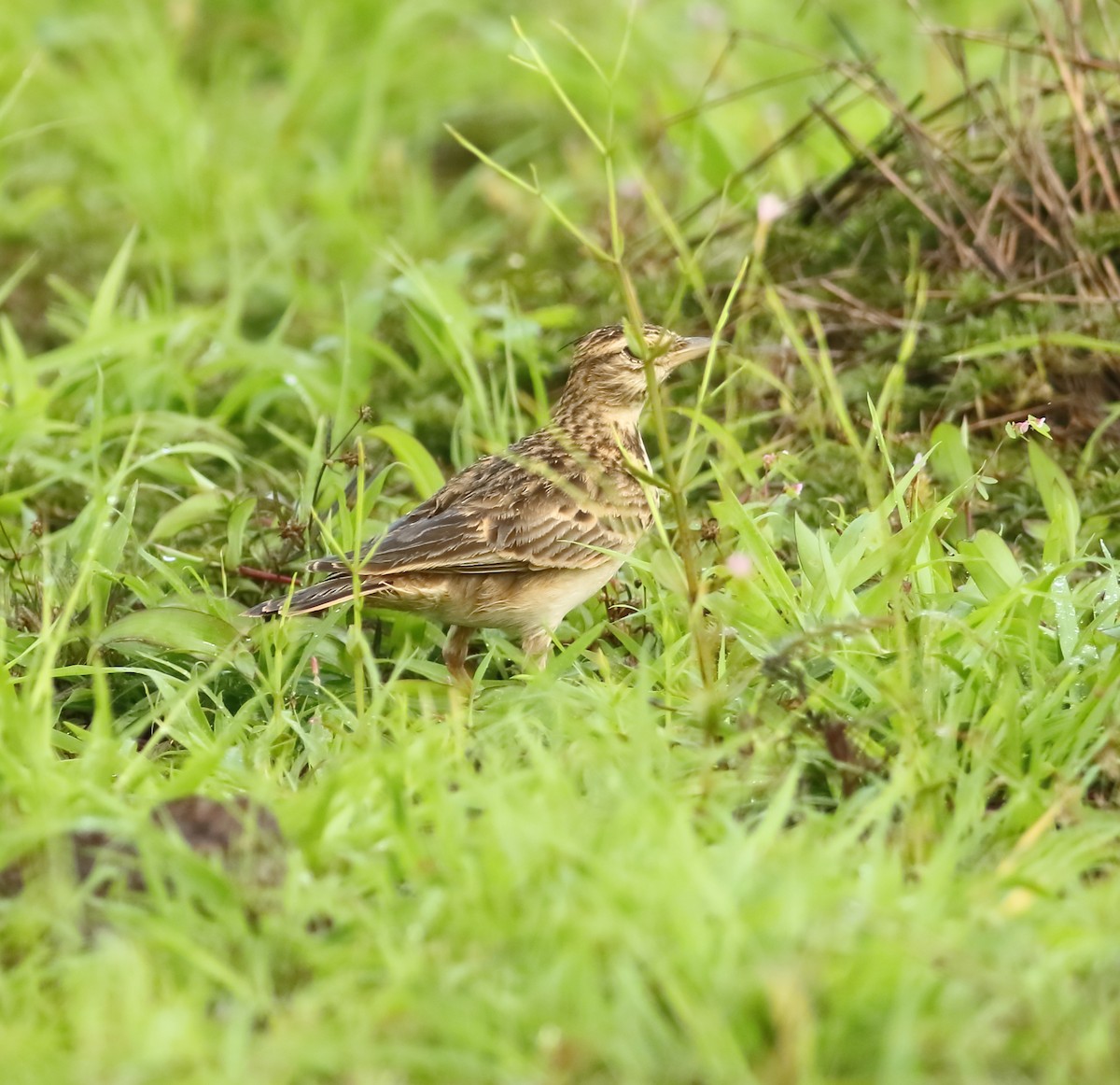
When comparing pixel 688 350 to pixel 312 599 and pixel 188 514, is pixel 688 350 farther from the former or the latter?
pixel 188 514

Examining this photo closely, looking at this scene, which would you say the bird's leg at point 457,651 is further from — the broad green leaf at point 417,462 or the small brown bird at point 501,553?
the broad green leaf at point 417,462

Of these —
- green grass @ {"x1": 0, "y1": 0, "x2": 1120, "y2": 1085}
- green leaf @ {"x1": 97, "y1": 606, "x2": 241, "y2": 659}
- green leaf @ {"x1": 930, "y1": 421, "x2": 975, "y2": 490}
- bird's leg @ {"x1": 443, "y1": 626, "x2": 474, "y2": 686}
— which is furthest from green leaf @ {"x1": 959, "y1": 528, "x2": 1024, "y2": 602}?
green leaf @ {"x1": 97, "y1": 606, "x2": 241, "y2": 659}

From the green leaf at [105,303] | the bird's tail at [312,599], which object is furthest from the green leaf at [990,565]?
the green leaf at [105,303]

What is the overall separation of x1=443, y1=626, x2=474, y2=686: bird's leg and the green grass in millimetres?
100

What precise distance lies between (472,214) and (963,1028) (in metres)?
7.74

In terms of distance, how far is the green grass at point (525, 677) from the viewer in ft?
10.3

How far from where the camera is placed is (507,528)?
5570 millimetres

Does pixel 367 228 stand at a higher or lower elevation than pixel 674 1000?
higher

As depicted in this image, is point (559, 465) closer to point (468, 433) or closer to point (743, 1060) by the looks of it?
point (468, 433)

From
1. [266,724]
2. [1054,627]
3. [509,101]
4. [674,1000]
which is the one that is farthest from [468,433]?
[509,101]

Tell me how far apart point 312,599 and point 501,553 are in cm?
63

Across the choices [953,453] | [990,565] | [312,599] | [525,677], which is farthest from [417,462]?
[990,565]

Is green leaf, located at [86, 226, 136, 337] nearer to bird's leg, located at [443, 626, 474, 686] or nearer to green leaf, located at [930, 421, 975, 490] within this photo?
bird's leg, located at [443, 626, 474, 686]

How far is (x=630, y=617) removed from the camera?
5.46 metres
